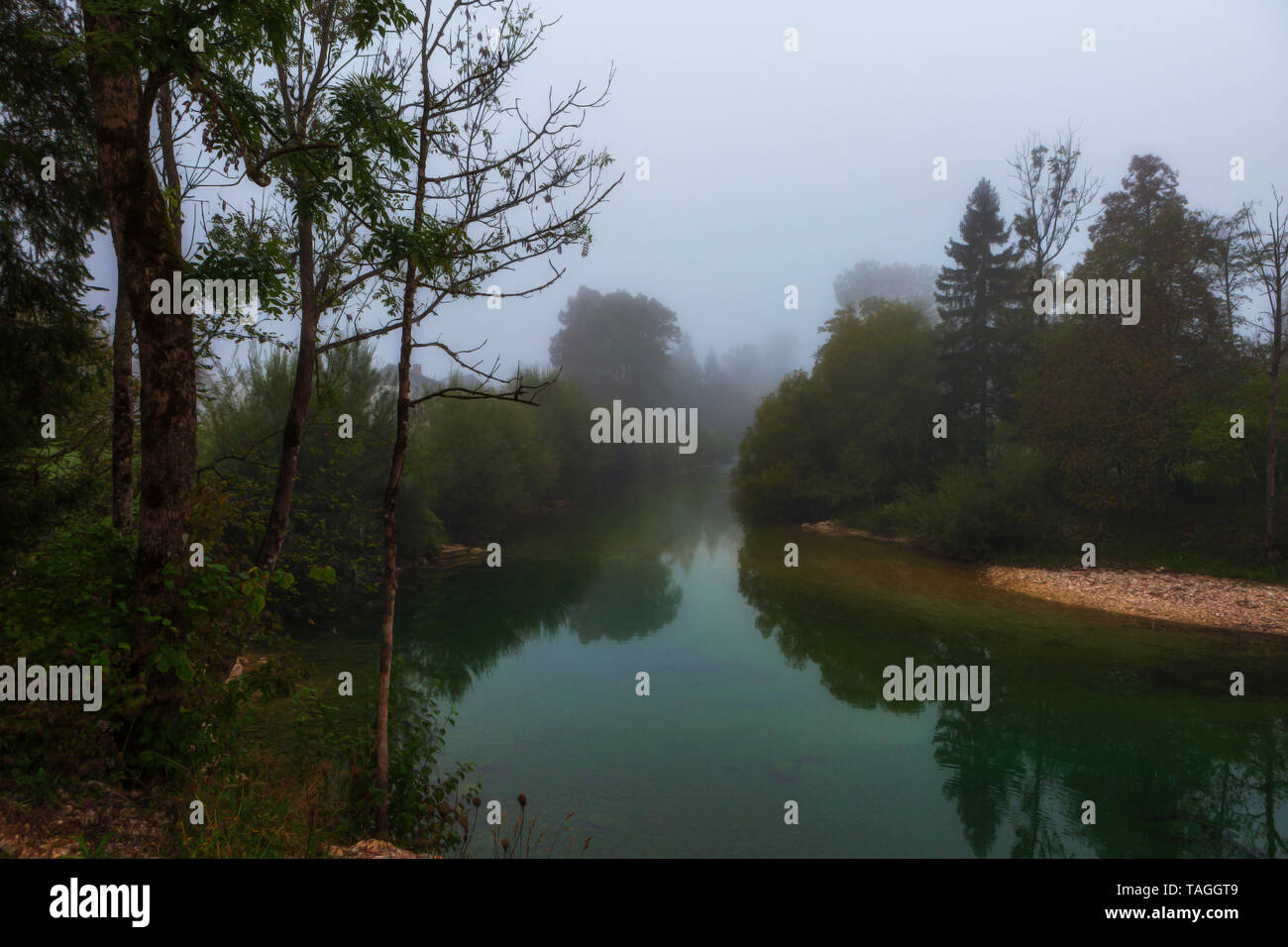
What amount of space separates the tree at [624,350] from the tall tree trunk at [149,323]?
64411 mm

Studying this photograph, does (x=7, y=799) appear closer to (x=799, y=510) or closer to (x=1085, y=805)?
(x=1085, y=805)

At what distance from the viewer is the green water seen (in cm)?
885

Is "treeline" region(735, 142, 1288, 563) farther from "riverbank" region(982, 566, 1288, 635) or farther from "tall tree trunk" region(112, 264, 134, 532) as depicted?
"tall tree trunk" region(112, 264, 134, 532)

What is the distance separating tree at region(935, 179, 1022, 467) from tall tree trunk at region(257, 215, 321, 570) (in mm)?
30128

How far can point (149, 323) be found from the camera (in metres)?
5.64

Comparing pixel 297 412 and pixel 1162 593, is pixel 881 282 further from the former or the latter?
pixel 297 412

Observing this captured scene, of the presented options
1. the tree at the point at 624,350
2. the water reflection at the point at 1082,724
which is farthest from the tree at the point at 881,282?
the water reflection at the point at 1082,724

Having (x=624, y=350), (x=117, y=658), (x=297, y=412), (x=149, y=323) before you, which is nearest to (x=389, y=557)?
(x=117, y=658)

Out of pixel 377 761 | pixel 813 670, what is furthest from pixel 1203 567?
pixel 377 761

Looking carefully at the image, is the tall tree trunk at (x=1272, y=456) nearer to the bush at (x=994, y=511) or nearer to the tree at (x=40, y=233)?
the bush at (x=994, y=511)

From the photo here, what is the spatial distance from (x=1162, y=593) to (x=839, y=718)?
42.5 feet

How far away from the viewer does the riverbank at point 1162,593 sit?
17.2 metres

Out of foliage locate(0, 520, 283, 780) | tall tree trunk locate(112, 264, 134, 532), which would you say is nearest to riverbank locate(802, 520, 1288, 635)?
foliage locate(0, 520, 283, 780)

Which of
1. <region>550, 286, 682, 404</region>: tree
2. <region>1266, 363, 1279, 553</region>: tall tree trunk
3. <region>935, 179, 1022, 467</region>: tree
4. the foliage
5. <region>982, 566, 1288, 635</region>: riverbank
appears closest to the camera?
the foliage
